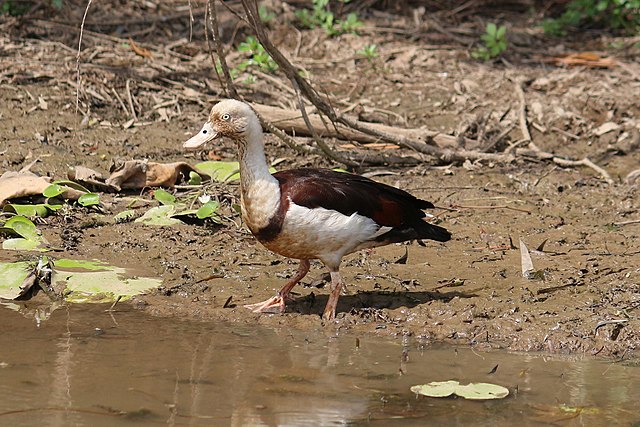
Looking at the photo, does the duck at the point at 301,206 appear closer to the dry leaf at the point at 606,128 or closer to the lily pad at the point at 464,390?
the lily pad at the point at 464,390

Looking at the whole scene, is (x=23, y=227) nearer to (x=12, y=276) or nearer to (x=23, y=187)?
(x=23, y=187)

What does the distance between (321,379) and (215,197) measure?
283 cm

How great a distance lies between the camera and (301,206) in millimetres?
5465

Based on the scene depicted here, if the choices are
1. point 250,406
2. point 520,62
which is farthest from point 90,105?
point 250,406

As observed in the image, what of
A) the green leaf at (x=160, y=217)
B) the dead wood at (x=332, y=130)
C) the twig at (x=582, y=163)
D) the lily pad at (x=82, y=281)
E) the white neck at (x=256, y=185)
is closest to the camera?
the white neck at (x=256, y=185)

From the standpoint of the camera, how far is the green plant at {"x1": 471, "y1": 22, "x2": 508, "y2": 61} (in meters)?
10.7

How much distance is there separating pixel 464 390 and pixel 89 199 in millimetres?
3502

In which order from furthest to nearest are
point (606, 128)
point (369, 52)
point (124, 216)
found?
point (369, 52) → point (606, 128) → point (124, 216)

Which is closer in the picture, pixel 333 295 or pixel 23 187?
pixel 333 295

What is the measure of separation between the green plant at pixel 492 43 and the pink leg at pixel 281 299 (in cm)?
535

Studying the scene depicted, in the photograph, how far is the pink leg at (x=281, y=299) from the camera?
5891 millimetres

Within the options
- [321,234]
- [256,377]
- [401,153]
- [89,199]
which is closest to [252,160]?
[321,234]

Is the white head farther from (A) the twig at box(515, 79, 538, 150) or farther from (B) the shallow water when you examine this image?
(A) the twig at box(515, 79, 538, 150)

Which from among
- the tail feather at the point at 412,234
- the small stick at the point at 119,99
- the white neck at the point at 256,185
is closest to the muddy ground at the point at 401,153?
the small stick at the point at 119,99
